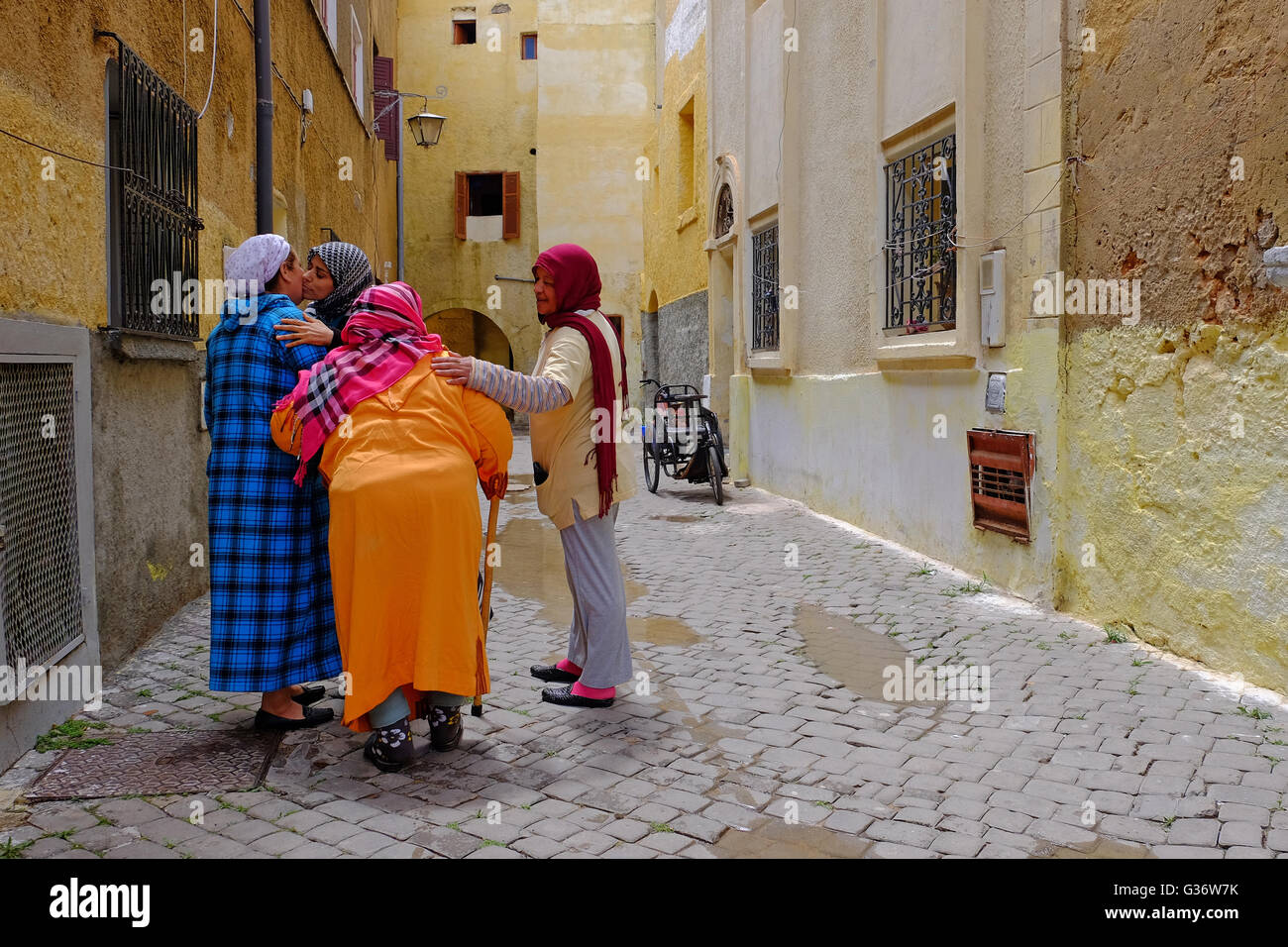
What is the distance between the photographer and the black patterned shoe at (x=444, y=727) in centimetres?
373

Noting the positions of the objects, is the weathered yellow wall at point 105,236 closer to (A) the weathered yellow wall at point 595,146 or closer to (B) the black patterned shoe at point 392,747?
(B) the black patterned shoe at point 392,747

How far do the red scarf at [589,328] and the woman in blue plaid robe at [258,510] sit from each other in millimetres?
935

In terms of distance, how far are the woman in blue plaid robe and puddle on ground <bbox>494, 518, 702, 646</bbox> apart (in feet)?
6.68

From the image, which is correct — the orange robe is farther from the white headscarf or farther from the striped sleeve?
the white headscarf

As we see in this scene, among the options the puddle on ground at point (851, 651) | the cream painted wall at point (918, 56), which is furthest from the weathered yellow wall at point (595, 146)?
the puddle on ground at point (851, 651)

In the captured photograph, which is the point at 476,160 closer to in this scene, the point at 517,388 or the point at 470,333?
the point at 470,333

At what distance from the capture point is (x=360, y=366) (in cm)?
356

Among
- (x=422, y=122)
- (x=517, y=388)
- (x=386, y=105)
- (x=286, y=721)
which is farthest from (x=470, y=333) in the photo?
(x=517, y=388)

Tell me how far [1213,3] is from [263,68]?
625 centimetres

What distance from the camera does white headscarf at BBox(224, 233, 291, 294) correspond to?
385 centimetres

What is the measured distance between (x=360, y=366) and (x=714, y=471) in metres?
7.66

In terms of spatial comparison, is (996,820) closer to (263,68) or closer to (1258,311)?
(1258,311)

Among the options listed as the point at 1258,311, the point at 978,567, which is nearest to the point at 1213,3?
the point at 1258,311

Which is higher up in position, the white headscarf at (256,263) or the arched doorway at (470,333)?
the arched doorway at (470,333)
